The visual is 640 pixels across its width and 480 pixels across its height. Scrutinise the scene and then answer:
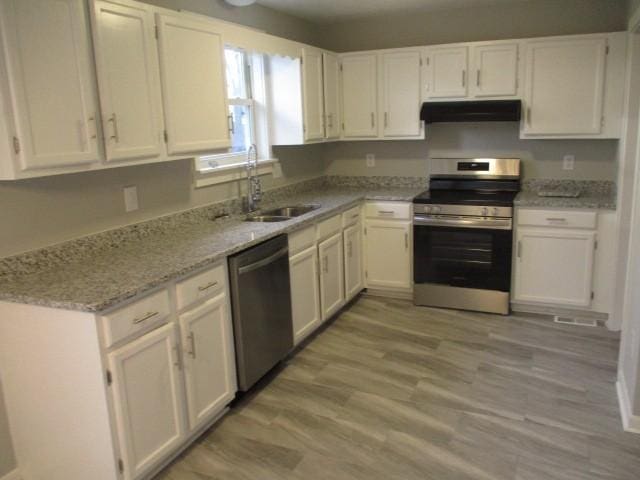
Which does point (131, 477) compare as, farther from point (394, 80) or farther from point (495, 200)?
point (394, 80)

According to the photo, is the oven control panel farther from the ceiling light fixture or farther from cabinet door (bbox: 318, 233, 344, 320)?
the ceiling light fixture

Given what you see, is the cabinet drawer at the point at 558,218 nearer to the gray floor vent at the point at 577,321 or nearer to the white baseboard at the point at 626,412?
the gray floor vent at the point at 577,321

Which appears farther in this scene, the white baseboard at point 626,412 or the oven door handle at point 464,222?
the oven door handle at point 464,222

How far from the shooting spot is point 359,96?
15.4 ft

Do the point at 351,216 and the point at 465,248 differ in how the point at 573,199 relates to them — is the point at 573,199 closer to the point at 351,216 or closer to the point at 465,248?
the point at 465,248

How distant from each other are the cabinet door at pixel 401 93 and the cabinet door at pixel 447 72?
0.39ft

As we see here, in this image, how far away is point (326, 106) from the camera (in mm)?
4520

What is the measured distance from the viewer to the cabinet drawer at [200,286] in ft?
8.05

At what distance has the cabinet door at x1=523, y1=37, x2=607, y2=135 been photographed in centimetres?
393

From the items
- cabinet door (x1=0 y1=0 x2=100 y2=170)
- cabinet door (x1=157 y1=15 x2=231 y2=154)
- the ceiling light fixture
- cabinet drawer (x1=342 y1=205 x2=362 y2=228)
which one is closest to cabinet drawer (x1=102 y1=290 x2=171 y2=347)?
cabinet door (x1=0 y1=0 x2=100 y2=170)

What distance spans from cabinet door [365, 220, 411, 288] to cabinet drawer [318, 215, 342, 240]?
0.54 m

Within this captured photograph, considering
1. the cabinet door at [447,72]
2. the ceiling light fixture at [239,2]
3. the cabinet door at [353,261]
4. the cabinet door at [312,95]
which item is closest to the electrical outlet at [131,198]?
the ceiling light fixture at [239,2]

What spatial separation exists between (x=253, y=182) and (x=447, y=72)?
182cm

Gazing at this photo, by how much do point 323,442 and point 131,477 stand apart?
91 centimetres
